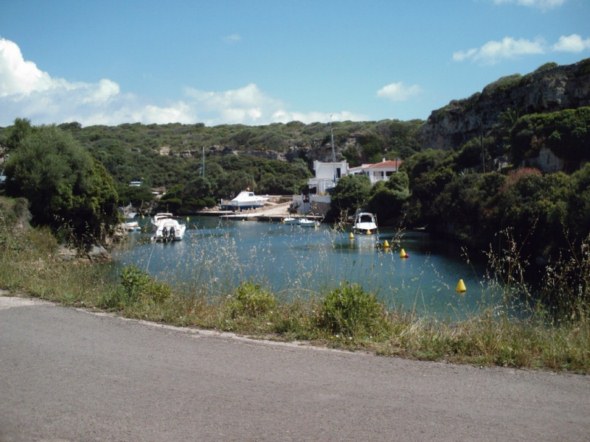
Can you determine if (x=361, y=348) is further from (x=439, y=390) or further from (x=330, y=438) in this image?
(x=330, y=438)

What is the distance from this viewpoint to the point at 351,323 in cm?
655

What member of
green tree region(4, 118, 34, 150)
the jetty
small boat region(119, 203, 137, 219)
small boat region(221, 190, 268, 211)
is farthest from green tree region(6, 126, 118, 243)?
small boat region(221, 190, 268, 211)

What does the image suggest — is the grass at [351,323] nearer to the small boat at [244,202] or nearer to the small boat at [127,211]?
the small boat at [127,211]

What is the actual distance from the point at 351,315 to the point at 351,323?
0.09m

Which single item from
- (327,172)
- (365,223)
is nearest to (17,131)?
(365,223)

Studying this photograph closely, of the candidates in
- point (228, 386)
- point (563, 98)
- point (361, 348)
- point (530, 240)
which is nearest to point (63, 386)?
point (228, 386)

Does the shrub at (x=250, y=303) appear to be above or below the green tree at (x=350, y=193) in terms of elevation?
below

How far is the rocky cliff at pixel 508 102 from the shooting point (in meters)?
61.7

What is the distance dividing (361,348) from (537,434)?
7.48 ft

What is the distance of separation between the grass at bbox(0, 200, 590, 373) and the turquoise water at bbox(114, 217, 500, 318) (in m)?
0.45

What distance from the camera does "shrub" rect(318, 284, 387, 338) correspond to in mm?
6512

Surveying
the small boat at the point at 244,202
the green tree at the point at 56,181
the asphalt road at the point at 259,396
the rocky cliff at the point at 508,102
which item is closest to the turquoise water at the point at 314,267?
the asphalt road at the point at 259,396

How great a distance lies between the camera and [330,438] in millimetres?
3943

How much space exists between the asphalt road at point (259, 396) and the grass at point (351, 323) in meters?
0.36
